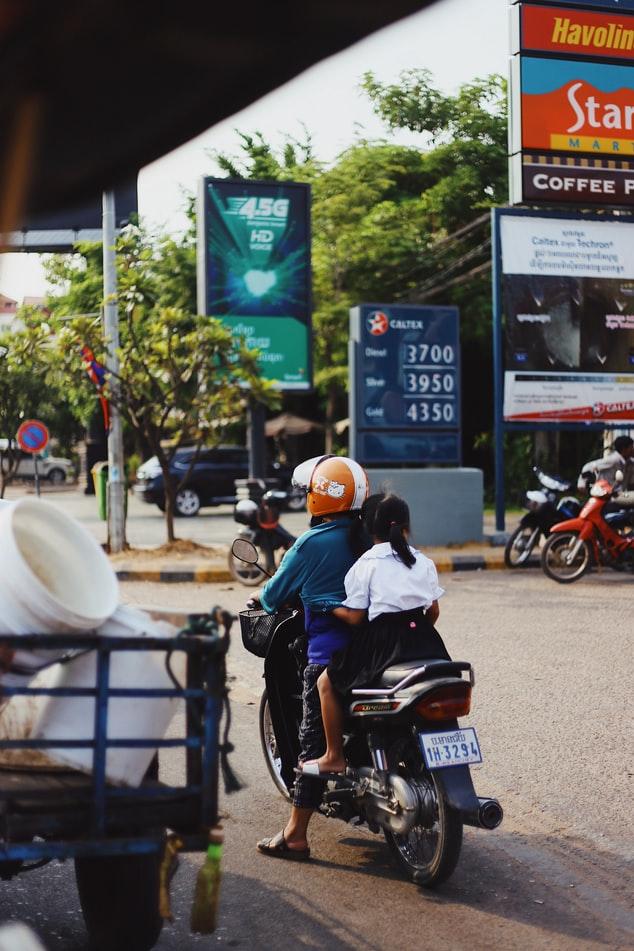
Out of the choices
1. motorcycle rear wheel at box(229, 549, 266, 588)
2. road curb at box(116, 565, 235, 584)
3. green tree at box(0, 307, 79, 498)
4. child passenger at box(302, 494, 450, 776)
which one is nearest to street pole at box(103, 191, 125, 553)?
green tree at box(0, 307, 79, 498)

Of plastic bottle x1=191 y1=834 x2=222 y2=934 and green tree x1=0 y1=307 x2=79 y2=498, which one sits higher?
green tree x1=0 y1=307 x2=79 y2=498

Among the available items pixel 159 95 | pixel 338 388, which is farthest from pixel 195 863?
pixel 338 388

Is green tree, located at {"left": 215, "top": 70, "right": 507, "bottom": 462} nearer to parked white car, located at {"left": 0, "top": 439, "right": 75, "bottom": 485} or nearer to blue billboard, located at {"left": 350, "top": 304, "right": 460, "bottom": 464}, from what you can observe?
blue billboard, located at {"left": 350, "top": 304, "right": 460, "bottom": 464}

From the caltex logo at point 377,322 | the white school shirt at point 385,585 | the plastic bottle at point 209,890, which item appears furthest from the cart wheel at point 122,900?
the caltex logo at point 377,322

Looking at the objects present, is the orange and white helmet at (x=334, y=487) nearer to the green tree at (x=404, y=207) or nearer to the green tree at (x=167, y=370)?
the green tree at (x=167, y=370)

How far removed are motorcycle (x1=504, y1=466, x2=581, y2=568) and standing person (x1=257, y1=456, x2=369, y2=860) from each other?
975 cm

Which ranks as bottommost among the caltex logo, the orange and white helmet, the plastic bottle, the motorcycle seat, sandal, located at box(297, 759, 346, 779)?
sandal, located at box(297, 759, 346, 779)

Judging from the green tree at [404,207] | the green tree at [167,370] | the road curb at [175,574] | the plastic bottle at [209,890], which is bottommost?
the road curb at [175,574]

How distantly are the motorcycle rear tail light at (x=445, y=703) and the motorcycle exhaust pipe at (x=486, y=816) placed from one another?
316mm

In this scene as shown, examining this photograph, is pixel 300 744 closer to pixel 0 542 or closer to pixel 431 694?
pixel 431 694

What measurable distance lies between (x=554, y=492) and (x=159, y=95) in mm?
13862

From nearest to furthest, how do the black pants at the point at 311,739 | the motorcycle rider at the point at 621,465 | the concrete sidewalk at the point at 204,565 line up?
the black pants at the point at 311,739, the motorcycle rider at the point at 621,465, the concrete sidewalk at the point at 204,565

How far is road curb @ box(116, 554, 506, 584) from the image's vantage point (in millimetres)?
14922

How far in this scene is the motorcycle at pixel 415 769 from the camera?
429 centimetres
